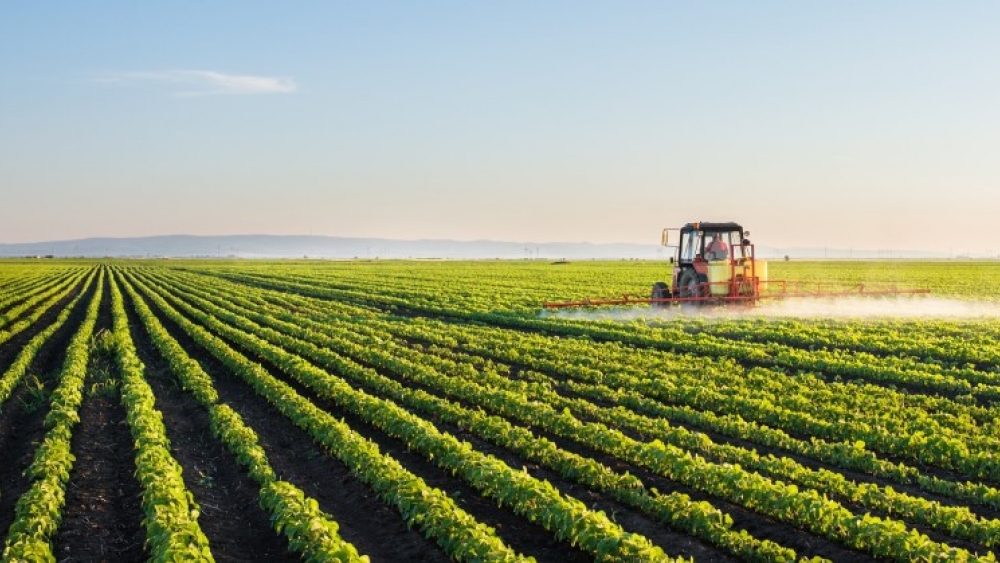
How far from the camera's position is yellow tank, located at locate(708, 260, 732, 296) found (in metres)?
25.6

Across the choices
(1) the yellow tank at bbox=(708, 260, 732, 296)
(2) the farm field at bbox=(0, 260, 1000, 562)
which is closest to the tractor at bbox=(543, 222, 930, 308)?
(1) the yellow tank at bbox=(708, 260, 732, 296)

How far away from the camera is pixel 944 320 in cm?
2547

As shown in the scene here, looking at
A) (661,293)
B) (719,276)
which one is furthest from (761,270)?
(661,293)

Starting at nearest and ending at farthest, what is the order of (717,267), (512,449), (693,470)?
(693,470), (512,449), (717,267)

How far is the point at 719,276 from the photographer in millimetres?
25750

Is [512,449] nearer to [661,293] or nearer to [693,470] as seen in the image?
[693,470]

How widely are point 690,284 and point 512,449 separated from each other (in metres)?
17.1

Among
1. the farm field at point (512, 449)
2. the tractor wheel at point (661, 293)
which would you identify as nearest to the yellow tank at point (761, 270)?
the tractor wheel at point (661, 293)

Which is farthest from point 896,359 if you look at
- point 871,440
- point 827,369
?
point 871,440

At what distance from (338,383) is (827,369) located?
9.70 m

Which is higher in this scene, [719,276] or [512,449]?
[719,276]

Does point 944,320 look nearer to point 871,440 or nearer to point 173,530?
point 871,440

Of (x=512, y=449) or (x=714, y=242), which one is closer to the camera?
(x=512, y=449)

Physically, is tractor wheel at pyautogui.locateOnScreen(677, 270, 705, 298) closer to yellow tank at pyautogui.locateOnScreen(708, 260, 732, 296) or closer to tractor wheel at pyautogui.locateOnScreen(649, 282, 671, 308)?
yellow tank at pyautogui.locateOnScreen(708, 260, 732, 296)
